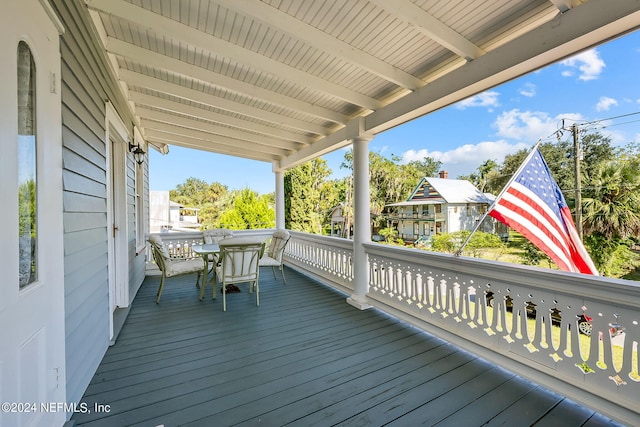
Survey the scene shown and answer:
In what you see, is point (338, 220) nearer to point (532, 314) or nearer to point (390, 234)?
point (390, 234)

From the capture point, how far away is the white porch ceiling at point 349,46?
72.7 inches

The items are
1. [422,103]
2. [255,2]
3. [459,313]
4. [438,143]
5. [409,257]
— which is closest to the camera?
[255,2]

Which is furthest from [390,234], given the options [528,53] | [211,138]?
[528,53]

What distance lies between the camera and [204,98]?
3.55 m

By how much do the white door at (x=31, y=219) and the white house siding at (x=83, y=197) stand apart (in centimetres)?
18

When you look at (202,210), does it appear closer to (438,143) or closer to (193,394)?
(438,143)

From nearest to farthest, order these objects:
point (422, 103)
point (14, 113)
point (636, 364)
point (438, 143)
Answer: point (14, 113)
point (636, 364)
point (422, 103)
point (438, 143)

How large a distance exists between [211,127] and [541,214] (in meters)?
4.93

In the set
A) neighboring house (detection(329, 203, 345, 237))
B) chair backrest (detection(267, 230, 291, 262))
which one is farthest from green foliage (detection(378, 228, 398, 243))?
chair backrest (detection(267, 230, 291, 262))

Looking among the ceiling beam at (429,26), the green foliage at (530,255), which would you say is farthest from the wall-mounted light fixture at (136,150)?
the green foliage at (530,255)

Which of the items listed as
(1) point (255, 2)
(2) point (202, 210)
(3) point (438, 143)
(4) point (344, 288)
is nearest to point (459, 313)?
(4) point (344, 288)

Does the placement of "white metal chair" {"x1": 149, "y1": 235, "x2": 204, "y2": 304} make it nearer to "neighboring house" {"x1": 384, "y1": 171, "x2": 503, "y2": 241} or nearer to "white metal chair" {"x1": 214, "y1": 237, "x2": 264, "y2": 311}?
"white metal chair" {"x1": 214, "y1": 237, "x2": 264, "y2": 311}

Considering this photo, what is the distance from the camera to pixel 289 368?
2.24m

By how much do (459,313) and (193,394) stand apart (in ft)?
8.02
